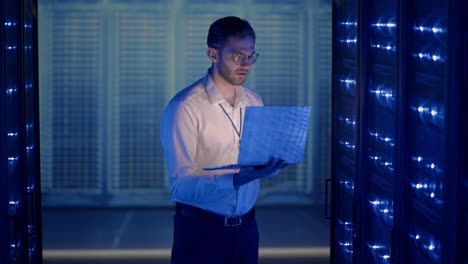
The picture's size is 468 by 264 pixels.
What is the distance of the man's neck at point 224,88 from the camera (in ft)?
9.15

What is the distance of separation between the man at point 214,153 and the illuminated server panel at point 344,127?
1.19m

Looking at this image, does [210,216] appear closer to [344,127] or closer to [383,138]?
[383,138]

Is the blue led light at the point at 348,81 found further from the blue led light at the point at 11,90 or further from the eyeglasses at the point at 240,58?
the blue led light at the point at 11,90

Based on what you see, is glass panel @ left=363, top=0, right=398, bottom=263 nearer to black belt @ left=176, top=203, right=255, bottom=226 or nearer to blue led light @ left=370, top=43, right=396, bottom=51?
blue led light @ left=370, top=43, right=396, bottom=51

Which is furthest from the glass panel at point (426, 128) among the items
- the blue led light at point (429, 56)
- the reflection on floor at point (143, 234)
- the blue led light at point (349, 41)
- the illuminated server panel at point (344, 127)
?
the reflection on floor at point (143, 234)

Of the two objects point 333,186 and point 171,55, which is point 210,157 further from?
point 171,55

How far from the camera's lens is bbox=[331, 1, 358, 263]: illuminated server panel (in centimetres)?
395

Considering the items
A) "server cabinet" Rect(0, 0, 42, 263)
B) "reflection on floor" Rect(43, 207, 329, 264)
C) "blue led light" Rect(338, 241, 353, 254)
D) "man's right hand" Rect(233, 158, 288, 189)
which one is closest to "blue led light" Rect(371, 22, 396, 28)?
"man's right hand" Rect(233, 158, 288, 189)

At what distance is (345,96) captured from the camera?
162 inches

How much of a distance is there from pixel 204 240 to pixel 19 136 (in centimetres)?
167

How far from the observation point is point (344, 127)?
4.12m

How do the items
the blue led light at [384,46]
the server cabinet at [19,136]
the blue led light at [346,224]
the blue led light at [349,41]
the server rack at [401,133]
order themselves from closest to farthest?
1. the server rack at [401,133]
2. the blue led light at [384,46]
3. the server cabinet at [19,136]
4. the blue led light at [349,41]
5. the blue led light at [346,224]

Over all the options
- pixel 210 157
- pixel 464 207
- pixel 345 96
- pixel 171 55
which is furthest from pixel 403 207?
pixel 171 55

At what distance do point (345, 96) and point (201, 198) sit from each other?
69.4 inches
